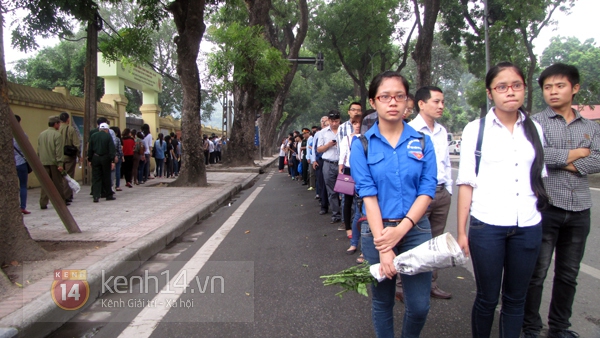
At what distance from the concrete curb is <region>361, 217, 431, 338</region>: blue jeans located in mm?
2302

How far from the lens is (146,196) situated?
9844 mm

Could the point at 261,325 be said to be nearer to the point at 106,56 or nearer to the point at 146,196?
the point at 146,196

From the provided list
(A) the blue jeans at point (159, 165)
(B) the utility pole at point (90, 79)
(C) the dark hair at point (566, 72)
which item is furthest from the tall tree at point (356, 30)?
(C) the dark hair at point (566, 72)

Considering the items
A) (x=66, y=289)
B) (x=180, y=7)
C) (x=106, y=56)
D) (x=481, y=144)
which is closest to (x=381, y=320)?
(x=481, y=144)

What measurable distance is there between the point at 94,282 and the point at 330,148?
12.2ft

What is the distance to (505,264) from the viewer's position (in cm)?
248

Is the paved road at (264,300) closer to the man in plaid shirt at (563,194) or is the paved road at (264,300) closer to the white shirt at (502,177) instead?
the man in plaid shirt at (563,194)

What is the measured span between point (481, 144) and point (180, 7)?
10523 mm

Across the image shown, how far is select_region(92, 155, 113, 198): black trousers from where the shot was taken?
28.5 ft

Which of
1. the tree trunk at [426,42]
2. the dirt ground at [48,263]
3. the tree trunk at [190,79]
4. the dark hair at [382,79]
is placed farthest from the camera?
the tree trunk at [426,42]

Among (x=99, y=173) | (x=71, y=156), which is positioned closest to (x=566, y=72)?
(x=71, y=156)

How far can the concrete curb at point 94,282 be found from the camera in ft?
9.72

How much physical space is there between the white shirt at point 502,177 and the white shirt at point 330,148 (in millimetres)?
3814

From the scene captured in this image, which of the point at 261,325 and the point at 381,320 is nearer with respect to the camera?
the point at 381,320
